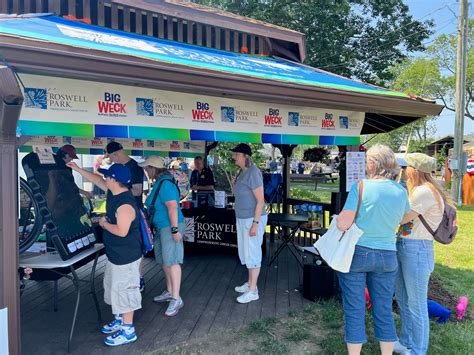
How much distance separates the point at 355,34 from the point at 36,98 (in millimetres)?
14619

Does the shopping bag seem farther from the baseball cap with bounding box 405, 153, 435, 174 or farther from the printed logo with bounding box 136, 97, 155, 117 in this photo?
the printed logo with bounding box 136, 97, 155, 117

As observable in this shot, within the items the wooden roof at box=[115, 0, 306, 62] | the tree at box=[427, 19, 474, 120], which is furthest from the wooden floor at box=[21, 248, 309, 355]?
the tree at box=[427, 19, 474, 120]

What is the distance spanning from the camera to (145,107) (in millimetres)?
3451

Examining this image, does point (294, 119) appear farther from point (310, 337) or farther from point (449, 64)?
point (449, 64)

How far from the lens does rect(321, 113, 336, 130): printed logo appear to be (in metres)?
4.64

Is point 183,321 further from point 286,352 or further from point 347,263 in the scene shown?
point 347,263

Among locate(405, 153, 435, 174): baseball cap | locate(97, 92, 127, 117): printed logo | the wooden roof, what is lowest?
→ locate(405, 153, 435, 174): baseball cap

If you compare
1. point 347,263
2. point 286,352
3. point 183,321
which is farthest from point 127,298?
point 347,263

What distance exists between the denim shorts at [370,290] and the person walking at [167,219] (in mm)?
1714

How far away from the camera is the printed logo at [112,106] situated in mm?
3221

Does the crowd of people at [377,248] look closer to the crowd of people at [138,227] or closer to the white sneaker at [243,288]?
the crowd of people at [138,227]

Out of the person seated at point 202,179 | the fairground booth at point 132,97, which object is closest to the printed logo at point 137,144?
the person seated at point 202,179

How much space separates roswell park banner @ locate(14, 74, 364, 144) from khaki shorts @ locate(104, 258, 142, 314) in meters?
1.15

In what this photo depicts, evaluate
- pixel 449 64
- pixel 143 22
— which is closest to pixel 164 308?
pixel 143 22
